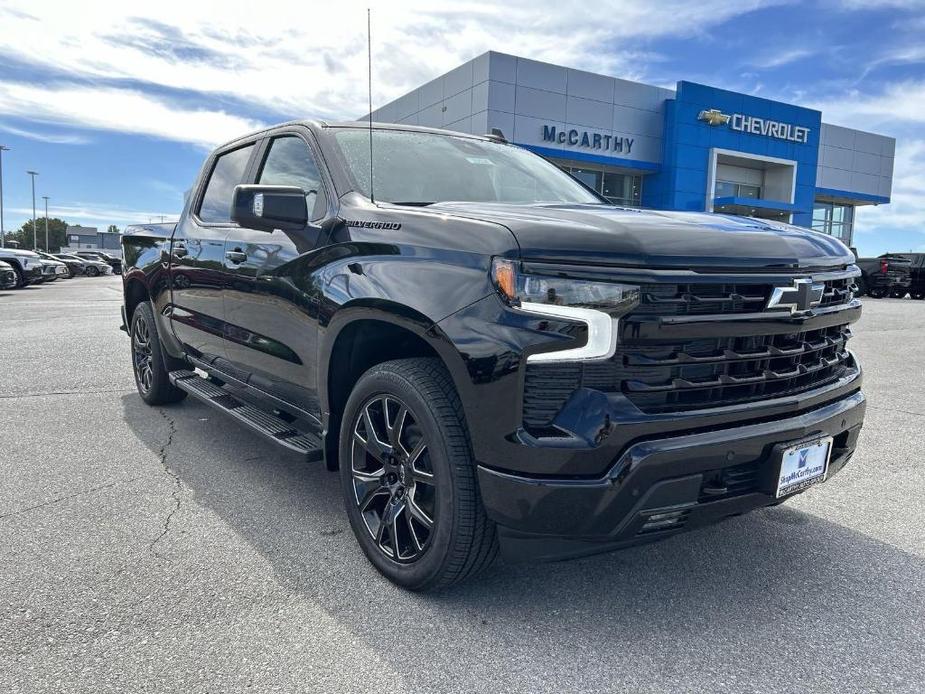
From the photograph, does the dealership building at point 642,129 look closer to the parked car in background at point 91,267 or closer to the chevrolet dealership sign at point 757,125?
the chevrolet dealership sign at point 757,125

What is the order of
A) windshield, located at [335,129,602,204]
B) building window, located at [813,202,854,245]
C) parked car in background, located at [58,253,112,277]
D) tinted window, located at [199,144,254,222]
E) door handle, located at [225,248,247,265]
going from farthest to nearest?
parked car in background, located at [58,253,112,277]
building window, located at [813,202,854,245]
tinted window, located at [199,144,254,222]
door handle, located at [225,248,247,265]
windshield, located at [335,129,602,204]

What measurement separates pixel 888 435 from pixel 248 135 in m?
4.73

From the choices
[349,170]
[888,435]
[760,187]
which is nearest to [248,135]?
[349,170]

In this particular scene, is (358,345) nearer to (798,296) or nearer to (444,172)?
(444,172)

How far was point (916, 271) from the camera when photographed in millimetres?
25891

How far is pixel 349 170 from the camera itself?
3.19 meters

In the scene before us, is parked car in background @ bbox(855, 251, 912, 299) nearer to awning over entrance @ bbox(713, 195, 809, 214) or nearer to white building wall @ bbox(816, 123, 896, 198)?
awning over entrance @ bbox(713, 195, 809, 214)

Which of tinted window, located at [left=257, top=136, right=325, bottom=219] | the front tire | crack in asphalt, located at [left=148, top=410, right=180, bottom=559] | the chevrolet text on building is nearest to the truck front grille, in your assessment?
the front tire

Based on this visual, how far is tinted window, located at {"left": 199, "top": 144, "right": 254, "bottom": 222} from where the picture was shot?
4.25 m

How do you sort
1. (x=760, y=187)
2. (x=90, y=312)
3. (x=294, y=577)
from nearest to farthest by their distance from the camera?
(x=294, y=577) < (x=90, y=312) < (x=760, y=187)

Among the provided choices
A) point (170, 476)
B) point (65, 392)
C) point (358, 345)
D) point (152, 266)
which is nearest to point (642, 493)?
point (358, 345)

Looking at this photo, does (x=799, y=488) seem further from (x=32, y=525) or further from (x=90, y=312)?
(x=90, y=312)

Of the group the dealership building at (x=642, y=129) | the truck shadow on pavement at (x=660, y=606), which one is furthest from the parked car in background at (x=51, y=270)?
the truck shadow on pavement at (x=660, y=606)

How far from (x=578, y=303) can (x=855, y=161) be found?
145 ft
